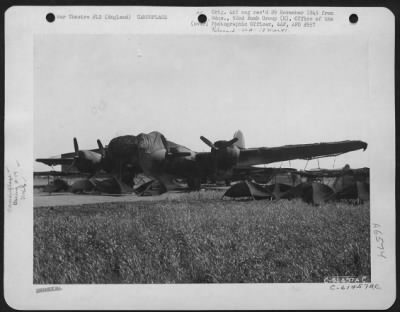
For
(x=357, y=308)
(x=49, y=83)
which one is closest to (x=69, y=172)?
(x=49, y=83)

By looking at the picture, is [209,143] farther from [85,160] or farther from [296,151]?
[85,160]

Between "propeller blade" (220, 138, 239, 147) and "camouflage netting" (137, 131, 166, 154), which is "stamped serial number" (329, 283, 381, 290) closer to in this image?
"propeller blade" (220, 138, 239, 147)

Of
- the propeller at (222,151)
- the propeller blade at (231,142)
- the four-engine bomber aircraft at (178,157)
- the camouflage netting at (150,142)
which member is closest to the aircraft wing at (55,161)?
the four-engine bomber aircraft at (178,157)

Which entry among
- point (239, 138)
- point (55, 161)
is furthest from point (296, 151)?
point (55, 161)

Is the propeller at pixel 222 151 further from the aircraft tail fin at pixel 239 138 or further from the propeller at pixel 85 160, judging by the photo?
the propeller at pixel 85 160

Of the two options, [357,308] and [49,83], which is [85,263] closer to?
[49,83]

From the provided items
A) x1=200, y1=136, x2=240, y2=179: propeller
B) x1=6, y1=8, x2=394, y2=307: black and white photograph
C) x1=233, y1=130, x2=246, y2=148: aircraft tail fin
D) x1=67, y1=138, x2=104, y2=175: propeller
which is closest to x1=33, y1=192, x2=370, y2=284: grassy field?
x1=6, y1=8, x2=394, y2=307: black and white photograph
